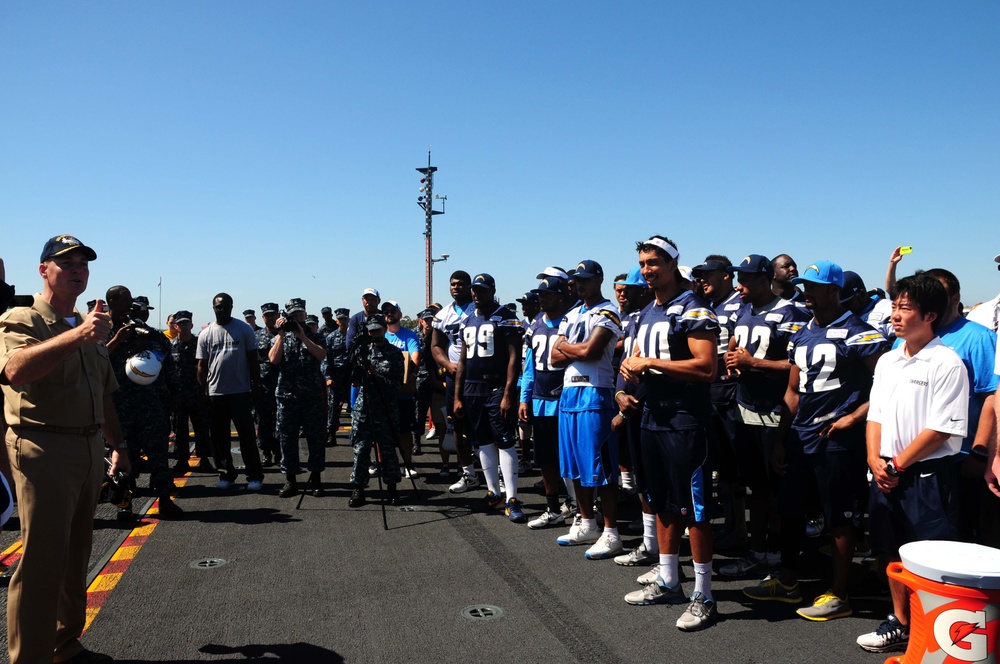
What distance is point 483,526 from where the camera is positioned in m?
6.66

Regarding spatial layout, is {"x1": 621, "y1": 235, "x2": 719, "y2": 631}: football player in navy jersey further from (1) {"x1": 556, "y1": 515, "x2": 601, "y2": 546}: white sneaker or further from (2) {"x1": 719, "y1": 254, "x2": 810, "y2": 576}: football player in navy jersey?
(1) {"x1": 556, "y1": 515, "x2": 601, "y2": 546}: white sneaker

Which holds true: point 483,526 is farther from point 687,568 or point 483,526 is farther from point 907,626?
point 907,626

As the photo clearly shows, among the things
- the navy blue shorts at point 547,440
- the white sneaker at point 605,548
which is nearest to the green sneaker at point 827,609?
the white sneaker at point 605,548

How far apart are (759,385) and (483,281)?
307 cm

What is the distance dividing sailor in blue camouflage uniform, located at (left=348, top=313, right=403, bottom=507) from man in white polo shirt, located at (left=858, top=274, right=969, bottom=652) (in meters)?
4.86

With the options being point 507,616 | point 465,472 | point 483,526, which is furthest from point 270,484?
point 507,616

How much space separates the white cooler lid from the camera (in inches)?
120

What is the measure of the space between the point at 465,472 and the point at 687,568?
347cm

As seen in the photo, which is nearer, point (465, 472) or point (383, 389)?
point (383, 389)

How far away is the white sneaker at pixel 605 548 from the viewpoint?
5.67 m

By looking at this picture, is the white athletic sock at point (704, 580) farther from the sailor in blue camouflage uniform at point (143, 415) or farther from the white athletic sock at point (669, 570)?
the sailor in blue camouflage uniform at point (143, 415)

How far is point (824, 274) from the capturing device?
4535 millimetres

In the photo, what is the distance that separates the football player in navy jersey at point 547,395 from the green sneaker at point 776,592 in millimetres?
2310

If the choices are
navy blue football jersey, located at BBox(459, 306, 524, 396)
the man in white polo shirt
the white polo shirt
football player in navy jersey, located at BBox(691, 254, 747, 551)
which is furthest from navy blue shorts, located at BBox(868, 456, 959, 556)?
navy blue football jersey, located at BBox(459, 306, 524, 396)
